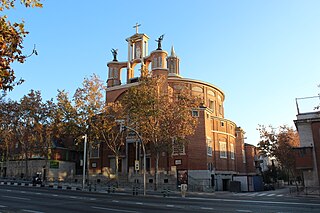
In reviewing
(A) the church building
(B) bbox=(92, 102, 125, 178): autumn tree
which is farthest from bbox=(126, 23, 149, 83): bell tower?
(B) bbox=(92, 102, 125, 178): autumn tree

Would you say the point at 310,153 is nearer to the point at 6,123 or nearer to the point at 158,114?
the point at 158,114

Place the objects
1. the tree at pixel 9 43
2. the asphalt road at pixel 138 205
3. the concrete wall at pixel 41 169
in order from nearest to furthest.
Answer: the tree at pixel 9 43 < the asphalt road at pixel 138 205 < the concrete wall at pixel 41 169

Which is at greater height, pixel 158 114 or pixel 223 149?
pixel 158 114

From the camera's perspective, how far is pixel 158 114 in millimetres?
32000

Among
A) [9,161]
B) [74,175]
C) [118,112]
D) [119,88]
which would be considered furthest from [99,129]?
[9,161]

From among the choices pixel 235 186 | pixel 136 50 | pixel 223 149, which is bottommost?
pixel 235 186

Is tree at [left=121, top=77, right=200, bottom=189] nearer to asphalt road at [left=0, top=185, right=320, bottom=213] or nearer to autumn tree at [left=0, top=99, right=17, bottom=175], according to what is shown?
asphalt road at [left=0, top=185, right=320, bottom=213]

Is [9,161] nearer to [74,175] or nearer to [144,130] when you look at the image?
[74,175]

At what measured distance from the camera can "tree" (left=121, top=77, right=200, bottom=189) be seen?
32188mm

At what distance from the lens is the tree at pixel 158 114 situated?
3219 cm

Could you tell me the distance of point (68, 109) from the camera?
36.6m

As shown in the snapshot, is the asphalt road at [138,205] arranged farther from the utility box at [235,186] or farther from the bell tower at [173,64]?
the bell tower at [173,64]

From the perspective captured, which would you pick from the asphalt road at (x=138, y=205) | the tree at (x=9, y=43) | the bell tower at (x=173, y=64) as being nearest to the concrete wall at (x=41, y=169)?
the bell tower at (x=173, y=64)

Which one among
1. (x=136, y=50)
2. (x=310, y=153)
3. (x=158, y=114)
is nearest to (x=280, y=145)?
(x=310, y=153)
